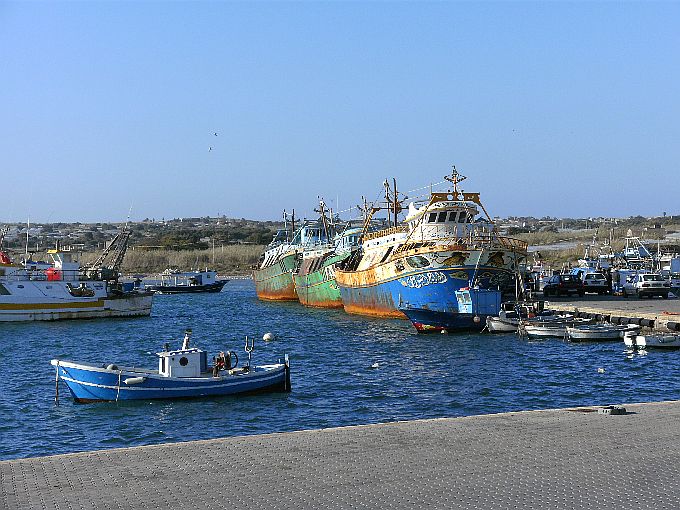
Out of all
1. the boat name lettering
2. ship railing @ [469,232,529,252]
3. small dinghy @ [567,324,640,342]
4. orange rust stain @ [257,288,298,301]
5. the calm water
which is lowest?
the calm water

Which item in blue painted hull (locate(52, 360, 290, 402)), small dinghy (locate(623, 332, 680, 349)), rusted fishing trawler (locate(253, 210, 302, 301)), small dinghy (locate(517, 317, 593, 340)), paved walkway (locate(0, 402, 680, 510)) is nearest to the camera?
paved walkway (locate(0, 402, 680, 510))

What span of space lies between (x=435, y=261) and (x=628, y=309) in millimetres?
11069

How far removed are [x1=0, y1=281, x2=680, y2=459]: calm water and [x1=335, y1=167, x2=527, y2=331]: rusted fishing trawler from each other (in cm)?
235

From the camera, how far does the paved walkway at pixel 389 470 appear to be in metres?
13.9

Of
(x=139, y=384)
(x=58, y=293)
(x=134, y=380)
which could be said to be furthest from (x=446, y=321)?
(x=58, y=293)

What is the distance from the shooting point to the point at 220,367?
29.4 metres

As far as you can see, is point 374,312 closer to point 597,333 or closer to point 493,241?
point 493,241

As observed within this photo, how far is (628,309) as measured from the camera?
5356cm

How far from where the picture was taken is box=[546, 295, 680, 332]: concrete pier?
149 ft

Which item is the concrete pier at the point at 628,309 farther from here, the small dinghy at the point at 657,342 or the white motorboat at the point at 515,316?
the small dinghy at the point at 657,342

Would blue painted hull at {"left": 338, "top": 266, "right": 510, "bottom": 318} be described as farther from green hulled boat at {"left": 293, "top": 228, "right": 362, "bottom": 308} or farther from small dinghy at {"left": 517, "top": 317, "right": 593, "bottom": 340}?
green hulled boat at {"left": 293, "top": 228, "right": 362, "bottom": 308}

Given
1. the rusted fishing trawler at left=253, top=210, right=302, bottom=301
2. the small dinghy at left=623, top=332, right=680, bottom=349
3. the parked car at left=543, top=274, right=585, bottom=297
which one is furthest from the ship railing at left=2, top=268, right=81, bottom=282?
the small dinghy at left=623, top=332, right=680, bottom=349

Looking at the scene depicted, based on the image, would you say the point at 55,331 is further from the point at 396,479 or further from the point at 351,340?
the point at 396,479

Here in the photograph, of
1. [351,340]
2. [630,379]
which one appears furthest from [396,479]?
[351,340]
